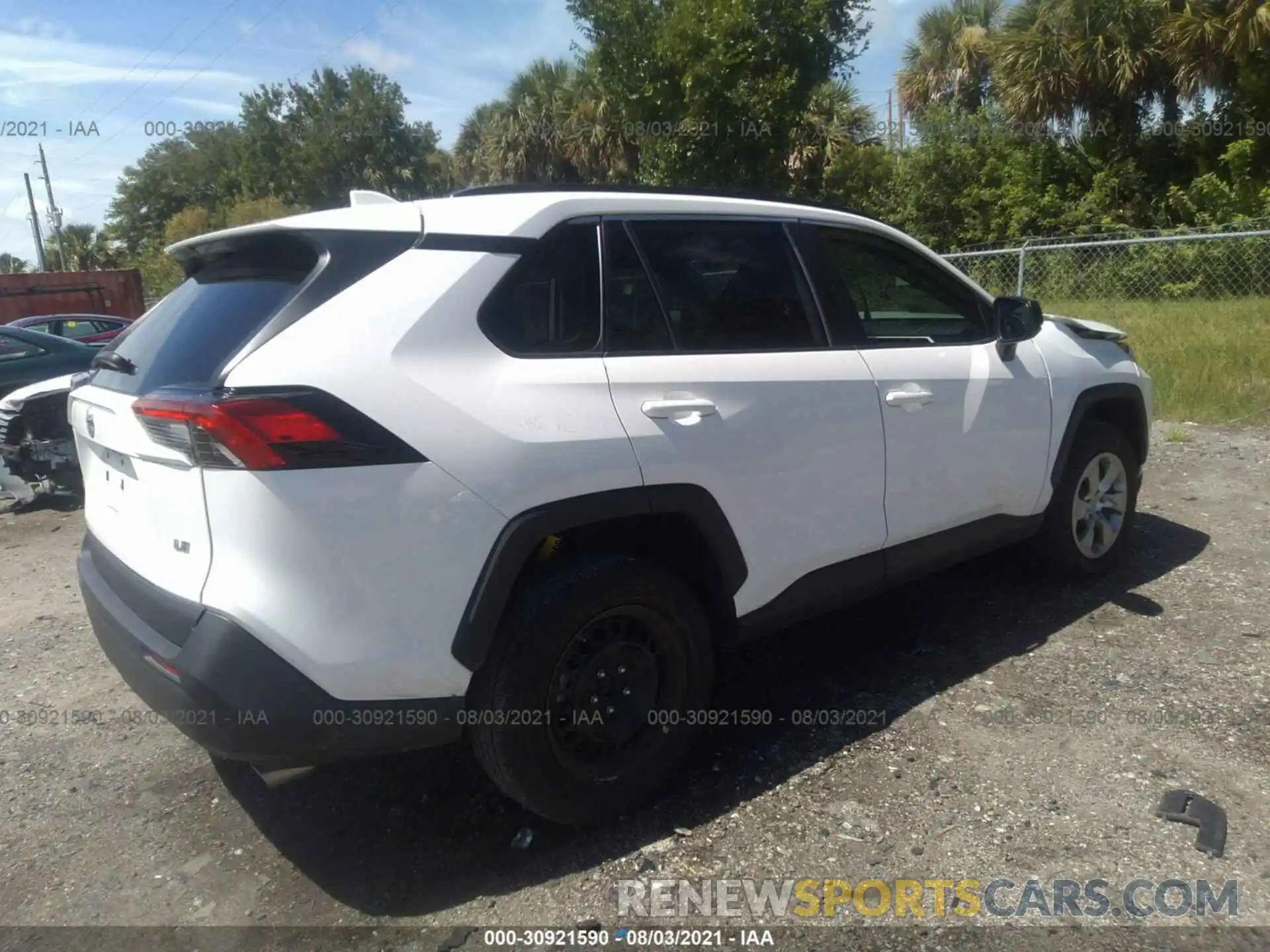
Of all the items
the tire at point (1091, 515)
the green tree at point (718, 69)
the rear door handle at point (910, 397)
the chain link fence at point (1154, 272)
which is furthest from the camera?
the green tree at point (718, 69)

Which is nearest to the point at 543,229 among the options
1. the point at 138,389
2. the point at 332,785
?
the point at 138,389

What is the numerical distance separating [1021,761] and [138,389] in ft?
9.57

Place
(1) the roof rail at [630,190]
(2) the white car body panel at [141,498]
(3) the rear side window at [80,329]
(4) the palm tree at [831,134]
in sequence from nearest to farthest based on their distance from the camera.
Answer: (2) the white car body panel at [141,498]
(1) the roof rail at [630,190]
(3) the rear side window at [80,329]
(4) the palm tree at [831,134]

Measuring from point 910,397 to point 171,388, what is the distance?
2.42 metres

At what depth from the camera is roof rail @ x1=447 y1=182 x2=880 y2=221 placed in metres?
3.01

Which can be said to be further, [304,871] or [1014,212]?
[1014,212]

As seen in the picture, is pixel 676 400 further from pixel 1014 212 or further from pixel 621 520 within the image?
pixel 1014 212

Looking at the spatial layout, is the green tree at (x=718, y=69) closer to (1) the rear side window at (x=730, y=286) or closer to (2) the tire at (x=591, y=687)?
(1) the rear side window at (x=730, y=286)

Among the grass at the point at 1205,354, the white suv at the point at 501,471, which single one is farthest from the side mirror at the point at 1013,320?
the grass at the point at 1205,354

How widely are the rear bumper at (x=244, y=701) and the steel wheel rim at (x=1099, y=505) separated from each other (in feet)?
10.8

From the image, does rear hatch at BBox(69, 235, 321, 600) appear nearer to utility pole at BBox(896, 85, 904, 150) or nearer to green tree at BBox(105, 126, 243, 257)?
utility pole at BBox(896, 85, 904, 150)

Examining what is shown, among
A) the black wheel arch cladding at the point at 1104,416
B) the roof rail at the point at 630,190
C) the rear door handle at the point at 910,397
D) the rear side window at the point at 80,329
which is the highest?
the roof rail at the point at 630,190

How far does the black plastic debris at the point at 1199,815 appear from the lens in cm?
274

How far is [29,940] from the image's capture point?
2.58 meters
